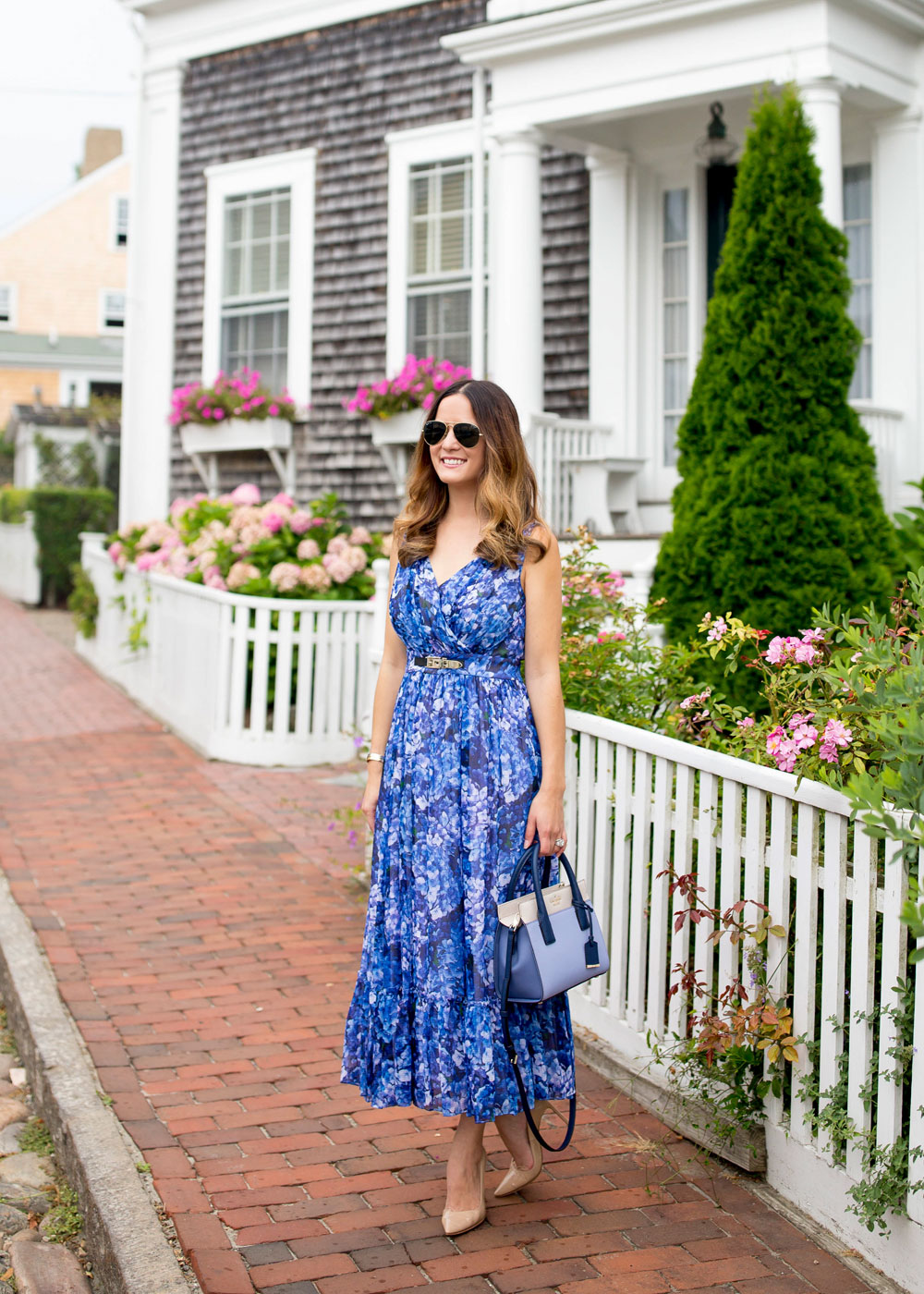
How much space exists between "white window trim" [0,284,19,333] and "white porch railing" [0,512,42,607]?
43.9 feet

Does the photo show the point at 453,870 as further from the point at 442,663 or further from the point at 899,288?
the point at 899,288

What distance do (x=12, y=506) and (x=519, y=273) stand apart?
48.8 feet

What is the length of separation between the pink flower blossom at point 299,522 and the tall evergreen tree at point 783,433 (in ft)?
10.2

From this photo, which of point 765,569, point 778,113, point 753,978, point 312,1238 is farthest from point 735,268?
point 312,1238

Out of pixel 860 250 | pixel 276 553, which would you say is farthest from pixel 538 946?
pixel 860 250

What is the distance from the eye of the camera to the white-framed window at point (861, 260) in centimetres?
868

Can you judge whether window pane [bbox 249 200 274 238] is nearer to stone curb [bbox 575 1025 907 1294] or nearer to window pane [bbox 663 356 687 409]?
window pane [bbox 663 356 687 409]

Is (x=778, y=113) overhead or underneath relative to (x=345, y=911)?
overhead

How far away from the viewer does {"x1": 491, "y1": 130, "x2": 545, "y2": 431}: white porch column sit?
8945mm

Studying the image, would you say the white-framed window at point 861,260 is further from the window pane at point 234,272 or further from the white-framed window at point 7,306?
the white-framed window at point 7,306

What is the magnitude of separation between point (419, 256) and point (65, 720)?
458 centimetres

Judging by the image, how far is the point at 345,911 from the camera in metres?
5.73

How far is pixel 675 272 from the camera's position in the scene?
9727 mm

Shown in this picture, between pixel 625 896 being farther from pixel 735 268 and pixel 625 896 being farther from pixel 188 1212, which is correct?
pixel 735 268
